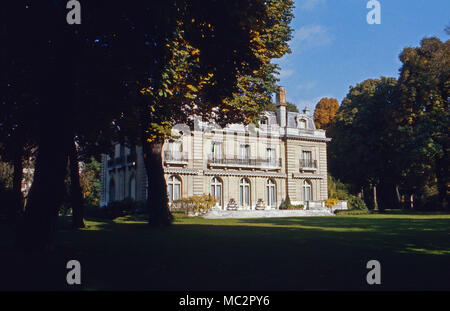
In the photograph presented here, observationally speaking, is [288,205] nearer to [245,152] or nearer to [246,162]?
[246,162]

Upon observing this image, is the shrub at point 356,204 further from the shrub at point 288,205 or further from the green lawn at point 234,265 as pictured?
the green lawn at point 234,265

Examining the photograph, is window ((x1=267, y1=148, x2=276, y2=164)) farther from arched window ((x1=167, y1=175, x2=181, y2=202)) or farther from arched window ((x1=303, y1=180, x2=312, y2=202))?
arched window ((x1=167, y1=175, x2=181, y2=202))

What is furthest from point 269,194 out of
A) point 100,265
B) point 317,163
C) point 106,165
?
point 100,265

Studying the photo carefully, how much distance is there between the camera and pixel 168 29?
34.2 ft

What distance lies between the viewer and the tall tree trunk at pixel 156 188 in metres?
17.9

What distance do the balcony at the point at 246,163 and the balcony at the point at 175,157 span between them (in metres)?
2.60

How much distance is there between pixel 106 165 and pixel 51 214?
3497 cm

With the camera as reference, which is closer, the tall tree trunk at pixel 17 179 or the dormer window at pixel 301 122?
the tall tree trunk at pixel 17 179

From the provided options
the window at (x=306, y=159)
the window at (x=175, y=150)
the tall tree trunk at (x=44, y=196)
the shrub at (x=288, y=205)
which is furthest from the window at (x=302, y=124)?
the tall tree trunk at (x=44, y=196)

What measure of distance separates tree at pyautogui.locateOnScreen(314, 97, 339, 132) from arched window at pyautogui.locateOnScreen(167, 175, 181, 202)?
28.0 metres

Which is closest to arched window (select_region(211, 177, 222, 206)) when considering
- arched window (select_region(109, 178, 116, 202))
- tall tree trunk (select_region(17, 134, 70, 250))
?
arched window (select_region(109, 178, 116, 202))

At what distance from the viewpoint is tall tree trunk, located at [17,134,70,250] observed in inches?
376

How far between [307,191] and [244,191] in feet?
26.1
